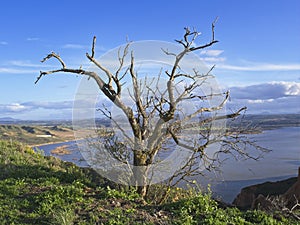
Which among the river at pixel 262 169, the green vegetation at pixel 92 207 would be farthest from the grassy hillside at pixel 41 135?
the green vegetation at pixel 92 207

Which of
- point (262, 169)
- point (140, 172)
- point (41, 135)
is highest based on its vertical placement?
point (140, 172)

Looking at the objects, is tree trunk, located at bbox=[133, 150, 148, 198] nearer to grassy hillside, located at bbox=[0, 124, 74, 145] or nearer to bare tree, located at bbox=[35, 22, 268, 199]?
bare tree, located at bbox=[35, 22, 268, 199]

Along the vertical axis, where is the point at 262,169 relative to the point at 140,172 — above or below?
below

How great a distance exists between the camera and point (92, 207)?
6.94 meters

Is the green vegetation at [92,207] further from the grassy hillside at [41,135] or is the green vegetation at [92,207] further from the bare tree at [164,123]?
the grassy hillside at [41,135]

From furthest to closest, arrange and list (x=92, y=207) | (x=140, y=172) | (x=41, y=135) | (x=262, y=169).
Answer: (x=41, y=135)
(x=262, y=169)
(x=140, y=172)
(x=92, y=207)

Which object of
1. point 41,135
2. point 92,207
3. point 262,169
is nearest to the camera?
point 92,207

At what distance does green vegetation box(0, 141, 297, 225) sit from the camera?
6215 mm

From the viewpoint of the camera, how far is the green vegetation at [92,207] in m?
6.21

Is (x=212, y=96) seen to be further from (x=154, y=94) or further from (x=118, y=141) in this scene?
(x=118, y=141)

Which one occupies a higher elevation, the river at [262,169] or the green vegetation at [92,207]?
the green vegetation at [92,207]

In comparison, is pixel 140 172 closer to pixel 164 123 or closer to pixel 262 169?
pixel 164 123

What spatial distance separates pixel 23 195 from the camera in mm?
7852

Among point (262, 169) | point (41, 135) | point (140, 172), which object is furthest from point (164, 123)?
Answer: point (41, 135)
